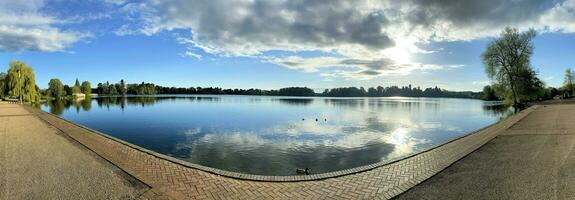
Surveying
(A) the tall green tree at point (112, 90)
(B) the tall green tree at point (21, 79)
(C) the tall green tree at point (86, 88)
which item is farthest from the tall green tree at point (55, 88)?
(A) the tall green tree at point (112, 90)

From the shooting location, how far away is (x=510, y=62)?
4912cm

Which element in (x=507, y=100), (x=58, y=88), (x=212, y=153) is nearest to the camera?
(x=212, y=153)

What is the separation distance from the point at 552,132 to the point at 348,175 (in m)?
13.4

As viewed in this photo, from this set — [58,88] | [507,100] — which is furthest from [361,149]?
[58,88]

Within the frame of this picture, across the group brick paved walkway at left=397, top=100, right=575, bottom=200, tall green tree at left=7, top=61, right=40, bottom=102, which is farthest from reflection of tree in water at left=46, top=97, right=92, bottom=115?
brick paved walkway at left=397, top=100, right=575, bottom=200

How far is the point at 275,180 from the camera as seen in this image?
8914 mm

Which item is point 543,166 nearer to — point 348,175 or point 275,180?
point 348,175

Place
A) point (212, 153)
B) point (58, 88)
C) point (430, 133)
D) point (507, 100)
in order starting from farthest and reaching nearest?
point (58, 88) < point (507, 100) < point (430, 133) < point (212, 153)

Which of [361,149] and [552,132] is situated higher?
[552,132]

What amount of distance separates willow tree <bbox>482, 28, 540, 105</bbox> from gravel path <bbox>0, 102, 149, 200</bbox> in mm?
58041

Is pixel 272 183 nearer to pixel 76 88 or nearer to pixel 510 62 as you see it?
pixel 510 62

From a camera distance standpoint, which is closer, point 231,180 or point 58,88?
point 231,180

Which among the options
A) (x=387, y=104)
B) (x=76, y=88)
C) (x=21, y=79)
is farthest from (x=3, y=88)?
(x=387, y=104)

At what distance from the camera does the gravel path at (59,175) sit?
735cm
